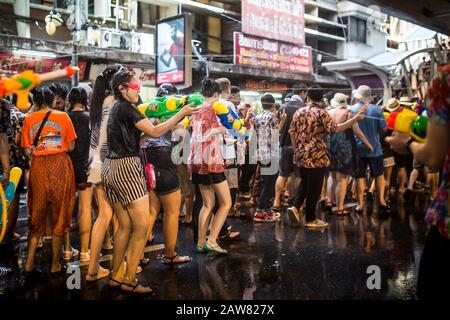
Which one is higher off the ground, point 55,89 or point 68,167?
point 55,89

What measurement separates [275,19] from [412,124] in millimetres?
18271

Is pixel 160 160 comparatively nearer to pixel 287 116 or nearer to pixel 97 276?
pixel 97 276

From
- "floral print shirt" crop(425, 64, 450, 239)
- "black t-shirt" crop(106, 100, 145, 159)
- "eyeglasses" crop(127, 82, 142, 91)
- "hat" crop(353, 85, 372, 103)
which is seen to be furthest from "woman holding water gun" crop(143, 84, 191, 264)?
"hat" crop(353, 85, 372, 103)

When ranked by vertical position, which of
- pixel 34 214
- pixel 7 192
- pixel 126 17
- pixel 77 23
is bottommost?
pixel 34 214

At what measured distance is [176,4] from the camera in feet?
61.2

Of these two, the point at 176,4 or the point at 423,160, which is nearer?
the point at 423,160

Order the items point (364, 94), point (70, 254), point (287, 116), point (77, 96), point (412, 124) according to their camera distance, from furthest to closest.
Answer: point (287, 116)
point (364, 94)
point (70, 254)
point (77, 96)
point (412, 124)

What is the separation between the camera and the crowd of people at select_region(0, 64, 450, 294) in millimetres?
3971

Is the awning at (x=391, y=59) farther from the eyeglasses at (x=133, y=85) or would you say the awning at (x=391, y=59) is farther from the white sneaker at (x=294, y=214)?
the eyeglasses at (x=133, y=85)

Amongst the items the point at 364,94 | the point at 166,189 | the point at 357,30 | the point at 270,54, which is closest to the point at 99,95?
the point at 166,189

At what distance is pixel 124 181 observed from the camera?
3.94 metres
